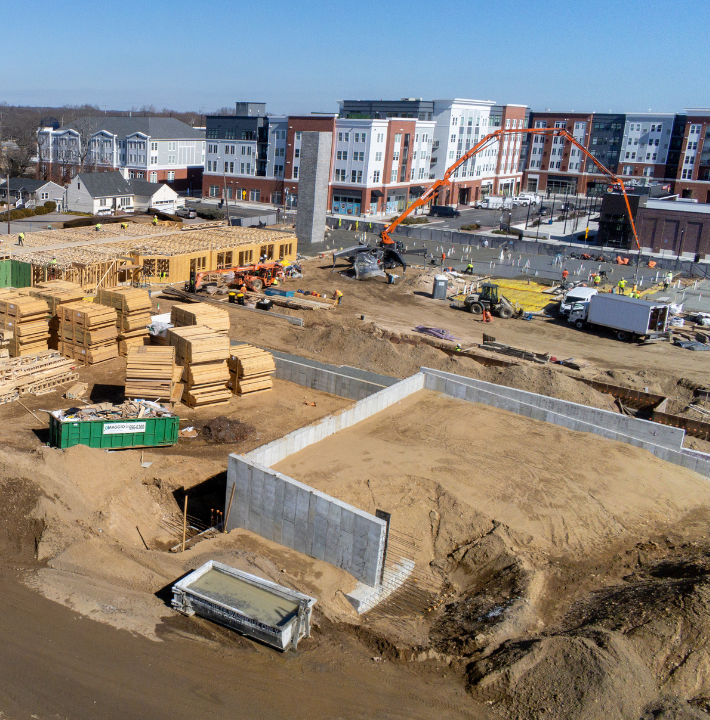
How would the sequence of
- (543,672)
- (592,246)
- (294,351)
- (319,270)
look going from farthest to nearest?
1. (592,246)
2. (319,270)
3. (294,351)
4. (543,672)

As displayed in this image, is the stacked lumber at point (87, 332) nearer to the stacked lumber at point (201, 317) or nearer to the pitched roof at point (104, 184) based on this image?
the stacked lumber at point (201, 317)

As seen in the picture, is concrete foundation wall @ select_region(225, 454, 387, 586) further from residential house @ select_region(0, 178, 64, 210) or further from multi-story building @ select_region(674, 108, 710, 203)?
multi-story building @ select_region(674, 108, 710, 203)

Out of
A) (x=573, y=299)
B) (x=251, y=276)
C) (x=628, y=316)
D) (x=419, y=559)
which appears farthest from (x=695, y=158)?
(x=419, y=559)

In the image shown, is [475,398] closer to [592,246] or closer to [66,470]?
[66,470]

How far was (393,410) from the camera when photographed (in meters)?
22.8

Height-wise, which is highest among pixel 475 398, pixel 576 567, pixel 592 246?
pixel 592 246

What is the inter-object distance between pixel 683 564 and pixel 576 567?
7.26 ft

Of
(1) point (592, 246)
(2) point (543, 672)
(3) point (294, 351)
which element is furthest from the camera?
(1) point (592, 246)

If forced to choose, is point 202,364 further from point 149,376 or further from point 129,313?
point 129,313

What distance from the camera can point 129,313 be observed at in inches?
1115

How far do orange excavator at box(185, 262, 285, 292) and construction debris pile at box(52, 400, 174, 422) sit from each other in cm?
1900

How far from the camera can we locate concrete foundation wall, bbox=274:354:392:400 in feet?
82.7

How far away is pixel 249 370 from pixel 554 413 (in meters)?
10.6

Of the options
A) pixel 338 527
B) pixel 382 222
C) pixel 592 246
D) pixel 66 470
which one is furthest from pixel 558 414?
pixel 382 222
